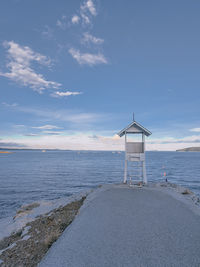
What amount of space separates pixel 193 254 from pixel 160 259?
4.14ft

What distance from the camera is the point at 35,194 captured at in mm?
26203

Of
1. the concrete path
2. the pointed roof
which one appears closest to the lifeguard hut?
the pointed roof

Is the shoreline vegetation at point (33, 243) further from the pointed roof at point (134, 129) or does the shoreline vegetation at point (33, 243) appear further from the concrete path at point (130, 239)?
the pointed roof at point (134, 129)

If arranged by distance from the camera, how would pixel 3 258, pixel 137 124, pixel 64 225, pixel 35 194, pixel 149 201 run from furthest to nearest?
pixel 35 194
pixel 137 124
pixel 149 201
pixel 64 225
pixel 3 258

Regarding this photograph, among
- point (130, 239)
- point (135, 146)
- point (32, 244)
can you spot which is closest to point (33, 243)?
point (32, 244)

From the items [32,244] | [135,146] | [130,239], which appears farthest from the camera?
[135,146]

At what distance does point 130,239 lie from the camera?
21.5 feet

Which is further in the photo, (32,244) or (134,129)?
(134,129)

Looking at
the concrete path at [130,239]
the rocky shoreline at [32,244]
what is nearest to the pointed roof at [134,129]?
the concrete path at [130,239]

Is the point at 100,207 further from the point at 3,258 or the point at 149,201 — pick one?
the point at 3,258

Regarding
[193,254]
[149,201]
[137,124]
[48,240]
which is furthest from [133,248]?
[137,124]

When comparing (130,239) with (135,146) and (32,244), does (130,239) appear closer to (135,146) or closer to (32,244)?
(32,244)

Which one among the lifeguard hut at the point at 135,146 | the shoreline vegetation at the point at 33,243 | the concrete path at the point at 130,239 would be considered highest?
the lifeguard hut at the point at 135,146

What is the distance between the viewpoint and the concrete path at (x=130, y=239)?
17.7ft
